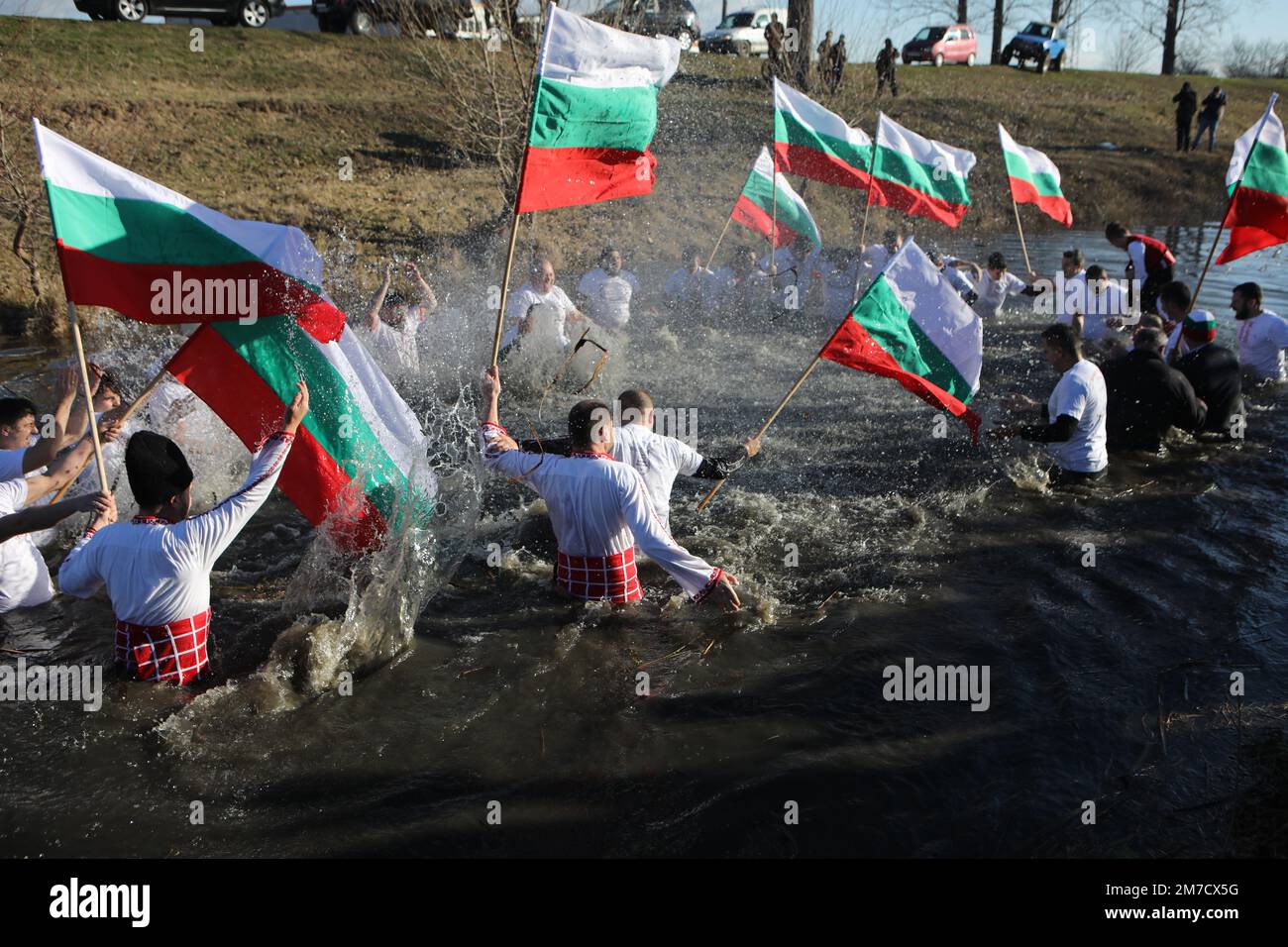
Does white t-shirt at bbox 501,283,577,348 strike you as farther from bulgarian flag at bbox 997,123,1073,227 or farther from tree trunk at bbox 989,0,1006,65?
tree trunk at bbox 989,0,1006,65

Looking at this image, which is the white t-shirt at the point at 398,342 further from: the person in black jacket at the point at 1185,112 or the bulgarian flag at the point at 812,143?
the person in black jacket at the point at 1185,112

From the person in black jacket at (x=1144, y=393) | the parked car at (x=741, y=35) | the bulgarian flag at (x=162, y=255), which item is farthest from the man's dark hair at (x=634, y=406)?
the parked car at (x=741, y=35)

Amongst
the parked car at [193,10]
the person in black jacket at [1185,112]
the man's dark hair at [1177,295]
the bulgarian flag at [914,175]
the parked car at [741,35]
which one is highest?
the parked car at [741,35]

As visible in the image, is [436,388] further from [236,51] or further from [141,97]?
[236,51]

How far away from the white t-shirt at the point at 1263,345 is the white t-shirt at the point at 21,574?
12801 millimetres

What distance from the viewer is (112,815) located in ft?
15.3

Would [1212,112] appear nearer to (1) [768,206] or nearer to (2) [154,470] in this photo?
(1) [768,206]

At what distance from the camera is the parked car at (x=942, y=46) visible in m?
42.6

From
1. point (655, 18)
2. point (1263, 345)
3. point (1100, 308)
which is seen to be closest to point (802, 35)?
point (655, 18)

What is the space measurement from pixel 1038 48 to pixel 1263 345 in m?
37.1

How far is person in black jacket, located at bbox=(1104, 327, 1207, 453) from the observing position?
9828 millimetres

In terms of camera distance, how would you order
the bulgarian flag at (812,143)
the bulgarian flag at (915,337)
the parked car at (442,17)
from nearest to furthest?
the bulgarian flag at (915,337), the bulgarian flag at (812,143), the parked car at (442,17)

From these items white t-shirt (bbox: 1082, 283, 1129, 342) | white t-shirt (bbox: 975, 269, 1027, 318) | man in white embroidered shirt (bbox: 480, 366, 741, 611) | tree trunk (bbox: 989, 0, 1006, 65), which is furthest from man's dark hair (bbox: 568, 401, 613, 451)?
tree trunk (bbox: 989, 0, 1006, 65)
